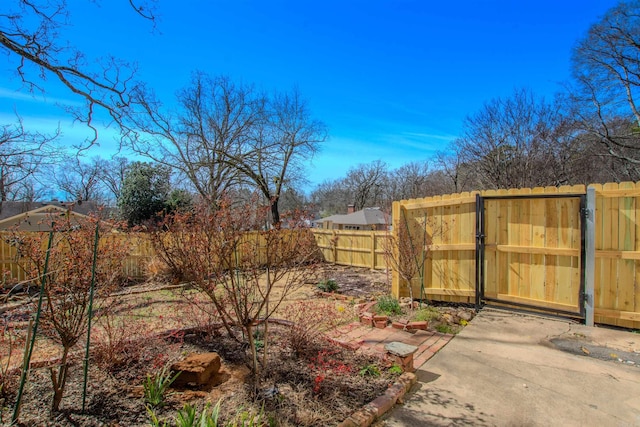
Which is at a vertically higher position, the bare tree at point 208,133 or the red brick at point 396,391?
the bare tree at point 208,133

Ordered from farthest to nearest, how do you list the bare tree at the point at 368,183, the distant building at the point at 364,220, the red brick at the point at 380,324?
the bare tree at the point at 368,183 → the distant building at the point at 364,220 → the red brick at the point at 380,324

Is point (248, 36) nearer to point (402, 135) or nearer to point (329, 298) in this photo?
point (329, 298)

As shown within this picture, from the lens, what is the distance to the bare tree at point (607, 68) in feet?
35.6

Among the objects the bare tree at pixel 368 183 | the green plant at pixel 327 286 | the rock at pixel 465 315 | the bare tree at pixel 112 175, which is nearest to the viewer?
the rock at pixel 465 315

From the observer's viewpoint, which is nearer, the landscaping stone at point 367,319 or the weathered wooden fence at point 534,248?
the weathered wooden fence at point 534,248

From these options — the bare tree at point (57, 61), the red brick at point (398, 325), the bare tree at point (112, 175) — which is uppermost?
the bare tree at point (112, 175)

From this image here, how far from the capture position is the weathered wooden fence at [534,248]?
404cm

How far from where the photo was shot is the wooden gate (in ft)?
14.2

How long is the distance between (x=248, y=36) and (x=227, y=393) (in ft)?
23.0

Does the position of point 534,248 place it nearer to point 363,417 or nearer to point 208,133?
point 363,417

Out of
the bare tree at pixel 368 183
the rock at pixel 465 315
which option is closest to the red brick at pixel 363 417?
the rock at pixel 465 315

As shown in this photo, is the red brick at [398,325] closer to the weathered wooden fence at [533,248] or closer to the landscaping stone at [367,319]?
the landscaping stone at [367,319]

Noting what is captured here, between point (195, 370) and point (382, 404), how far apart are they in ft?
4.92

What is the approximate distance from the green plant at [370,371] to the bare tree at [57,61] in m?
4.03
